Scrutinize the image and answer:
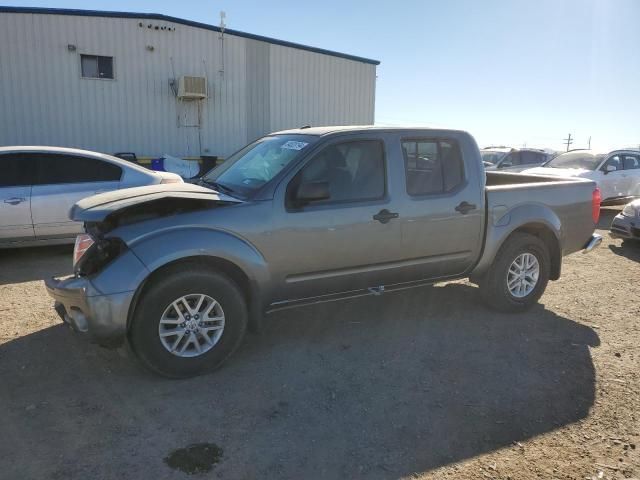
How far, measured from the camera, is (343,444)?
3.06 meters

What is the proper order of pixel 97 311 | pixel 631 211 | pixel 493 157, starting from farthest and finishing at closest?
pixel 493 157
pixel 631 211
pixel 97 311

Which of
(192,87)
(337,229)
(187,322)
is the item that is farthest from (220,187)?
(192,87)

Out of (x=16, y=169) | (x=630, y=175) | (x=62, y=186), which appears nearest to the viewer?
(x=16, y=169)

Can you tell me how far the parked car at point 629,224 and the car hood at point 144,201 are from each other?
7.28m

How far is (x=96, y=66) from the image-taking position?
13.7 meters

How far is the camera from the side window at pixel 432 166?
4.64m

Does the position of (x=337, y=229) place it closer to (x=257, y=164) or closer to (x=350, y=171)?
(x=350, y=171)

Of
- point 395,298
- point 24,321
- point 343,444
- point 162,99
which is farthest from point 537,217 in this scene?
point 162,99

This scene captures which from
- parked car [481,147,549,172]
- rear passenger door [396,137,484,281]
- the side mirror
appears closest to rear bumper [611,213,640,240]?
rear passenger door [396,137,484,281]

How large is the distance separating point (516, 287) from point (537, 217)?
739 millimetres

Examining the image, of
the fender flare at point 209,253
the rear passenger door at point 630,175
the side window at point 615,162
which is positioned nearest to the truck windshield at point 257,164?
the fender flare at point 209,253

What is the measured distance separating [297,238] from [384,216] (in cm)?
82

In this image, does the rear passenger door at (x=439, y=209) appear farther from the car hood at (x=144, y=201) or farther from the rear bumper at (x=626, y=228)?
the rear bumper at (x=626, y=228)

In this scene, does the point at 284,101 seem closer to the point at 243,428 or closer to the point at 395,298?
the point at 395,298
